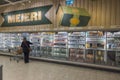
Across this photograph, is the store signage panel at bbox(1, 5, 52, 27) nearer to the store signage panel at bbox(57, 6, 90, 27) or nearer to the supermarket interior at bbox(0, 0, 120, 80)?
the supermarket interior at bbox(0, 0, 120, 80)

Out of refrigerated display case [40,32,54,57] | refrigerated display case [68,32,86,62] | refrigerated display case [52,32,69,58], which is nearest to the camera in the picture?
refrigerated display case [68,32,86,62]

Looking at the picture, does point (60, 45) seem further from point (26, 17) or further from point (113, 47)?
point (26, 17)

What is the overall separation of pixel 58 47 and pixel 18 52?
9.05ft

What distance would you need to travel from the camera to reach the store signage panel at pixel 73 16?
846cm

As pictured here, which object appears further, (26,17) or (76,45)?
(26,17)

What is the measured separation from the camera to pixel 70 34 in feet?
31.6

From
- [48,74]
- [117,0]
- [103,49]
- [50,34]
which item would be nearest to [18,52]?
[50,34]

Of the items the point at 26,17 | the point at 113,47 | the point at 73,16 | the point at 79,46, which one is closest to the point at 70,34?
the point at 79,46

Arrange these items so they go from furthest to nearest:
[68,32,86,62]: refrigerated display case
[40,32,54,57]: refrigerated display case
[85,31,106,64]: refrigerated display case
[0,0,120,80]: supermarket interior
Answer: [40,32,54,57]: refrigerated display case, [68,32,86,62]: refrigerated display case, [85,31,106,64]: refrigerated display case, [0,0,120,80]: supermarket interior

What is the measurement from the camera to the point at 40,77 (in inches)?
266

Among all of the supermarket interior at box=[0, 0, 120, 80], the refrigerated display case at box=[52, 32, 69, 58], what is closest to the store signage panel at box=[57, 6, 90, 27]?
the supermarket interior at box=[0, 0, 120, 80]

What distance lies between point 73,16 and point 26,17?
3.99 m

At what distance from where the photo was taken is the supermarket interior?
7.76 m

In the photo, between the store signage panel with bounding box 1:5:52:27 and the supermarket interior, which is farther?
the store signage panel with bounding box 1:5:52:27
